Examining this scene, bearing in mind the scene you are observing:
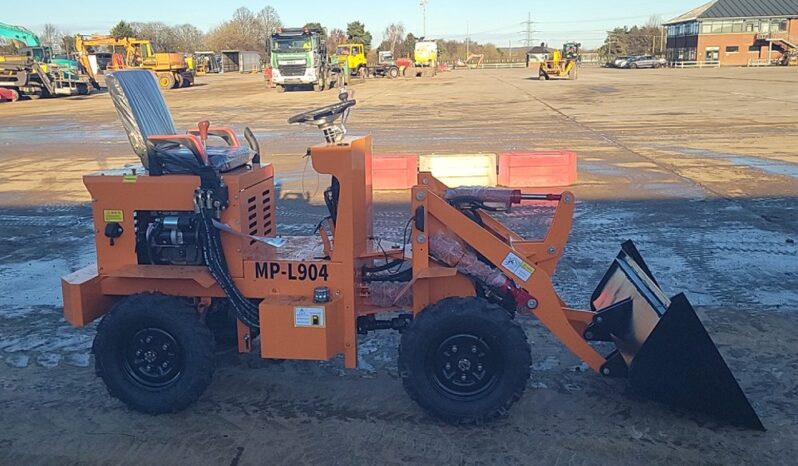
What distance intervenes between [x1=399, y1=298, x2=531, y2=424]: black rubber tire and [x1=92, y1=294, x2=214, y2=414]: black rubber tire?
48.4 inches

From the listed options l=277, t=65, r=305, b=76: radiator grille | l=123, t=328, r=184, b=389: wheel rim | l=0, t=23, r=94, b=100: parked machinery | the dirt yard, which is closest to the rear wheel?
l=0, t=23, r=94, b=100: parked machinery

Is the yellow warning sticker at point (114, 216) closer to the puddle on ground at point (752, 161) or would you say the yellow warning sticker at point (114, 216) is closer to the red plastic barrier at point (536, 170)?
the red plastic barrier at point (536, 170)

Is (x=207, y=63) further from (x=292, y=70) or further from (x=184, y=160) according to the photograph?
(x=184, y=160)

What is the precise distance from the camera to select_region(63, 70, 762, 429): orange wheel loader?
Answer: 4.29 metres

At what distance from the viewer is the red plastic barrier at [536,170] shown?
12188 mm

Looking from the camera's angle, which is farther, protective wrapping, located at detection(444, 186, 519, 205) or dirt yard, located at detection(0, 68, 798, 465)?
protective wrapping, located at detection(444, 186, 519, 205)

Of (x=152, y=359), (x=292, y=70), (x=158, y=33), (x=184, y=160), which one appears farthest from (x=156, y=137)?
(x=158, y=33)

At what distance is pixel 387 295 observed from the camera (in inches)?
185

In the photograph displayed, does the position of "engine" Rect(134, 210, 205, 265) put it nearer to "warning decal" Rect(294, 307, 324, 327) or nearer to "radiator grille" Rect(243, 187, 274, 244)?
"radiator grille" Rect(243, 187, 274, 244)

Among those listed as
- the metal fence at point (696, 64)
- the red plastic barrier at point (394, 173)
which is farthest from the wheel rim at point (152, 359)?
the metal fence at point (696, 64)

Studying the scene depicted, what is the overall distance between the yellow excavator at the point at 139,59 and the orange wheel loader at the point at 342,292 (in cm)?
4430

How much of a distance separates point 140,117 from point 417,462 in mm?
2874

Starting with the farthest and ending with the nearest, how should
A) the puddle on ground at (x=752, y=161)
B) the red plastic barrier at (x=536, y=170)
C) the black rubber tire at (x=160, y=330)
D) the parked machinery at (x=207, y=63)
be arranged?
the parked machinery at (x=207, y=63), the puddle on ground at (x=752, y=161), the red plastic barrier at (x=536, y=170), the black rubber tire at (x=160, y=330)

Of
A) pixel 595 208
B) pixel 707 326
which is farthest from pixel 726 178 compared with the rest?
pixel 707 326
